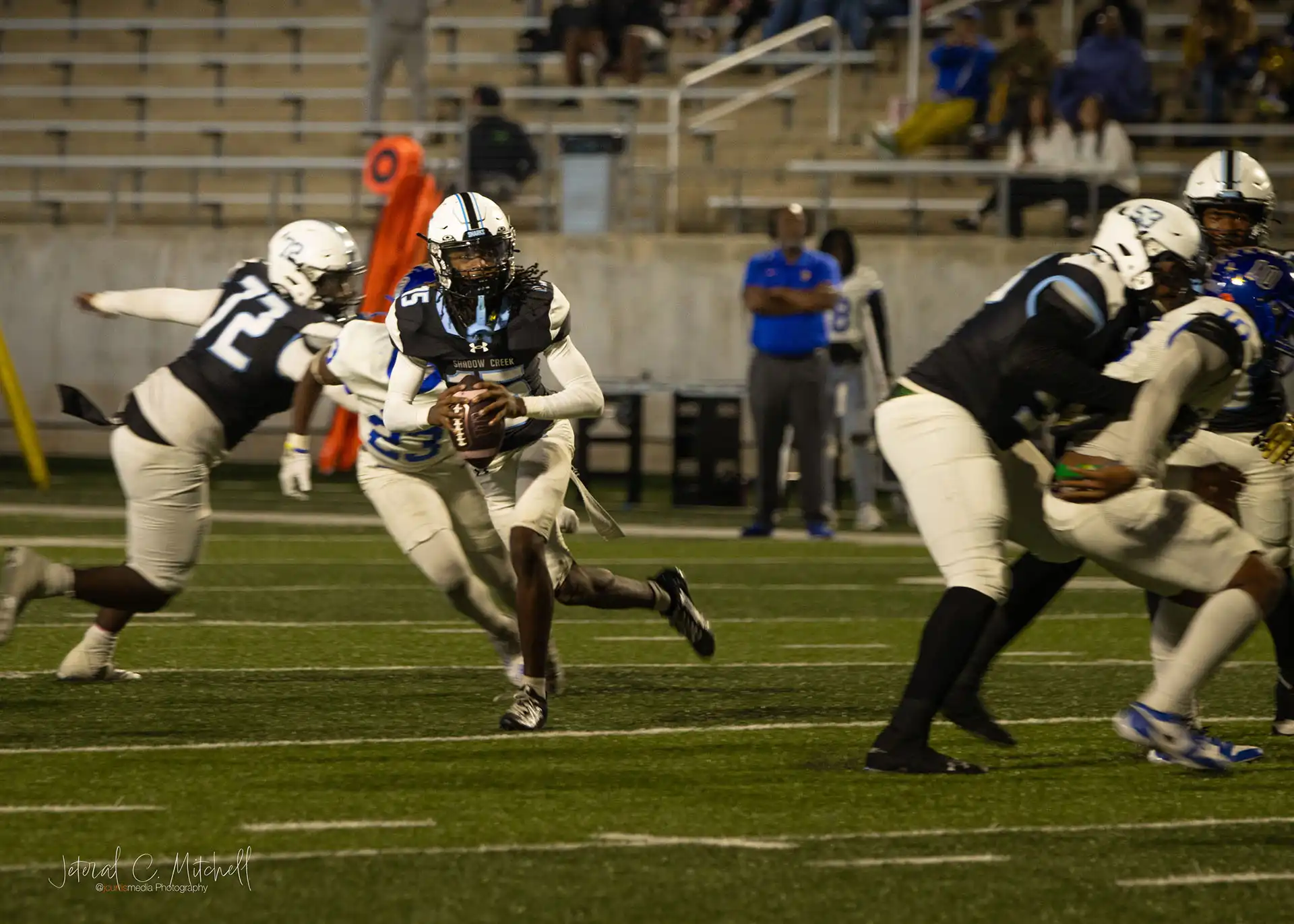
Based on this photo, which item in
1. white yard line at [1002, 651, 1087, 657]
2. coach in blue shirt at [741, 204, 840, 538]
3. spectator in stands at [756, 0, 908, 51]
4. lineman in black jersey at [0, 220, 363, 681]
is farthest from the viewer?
spectator in stands at [756, 0, 908, 51]

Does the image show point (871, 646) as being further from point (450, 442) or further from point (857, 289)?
point (857, 289)

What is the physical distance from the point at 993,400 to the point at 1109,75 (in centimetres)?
1237

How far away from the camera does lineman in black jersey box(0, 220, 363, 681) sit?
692 cm

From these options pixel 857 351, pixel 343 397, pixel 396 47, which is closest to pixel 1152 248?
pixel 343 397

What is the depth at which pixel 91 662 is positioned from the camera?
7152 millimetres

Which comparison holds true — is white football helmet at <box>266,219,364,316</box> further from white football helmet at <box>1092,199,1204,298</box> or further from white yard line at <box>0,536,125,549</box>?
white yard line at <box>0,536,125,549</box>

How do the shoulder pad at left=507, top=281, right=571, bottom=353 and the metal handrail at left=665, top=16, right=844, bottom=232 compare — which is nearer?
the shoulder pad at left=507, top=281, right=571, bottom=353

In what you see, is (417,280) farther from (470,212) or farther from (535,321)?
(535,321)

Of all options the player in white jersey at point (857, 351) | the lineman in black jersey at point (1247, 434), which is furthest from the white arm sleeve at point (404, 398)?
the player in white jersey at point (857, 351)

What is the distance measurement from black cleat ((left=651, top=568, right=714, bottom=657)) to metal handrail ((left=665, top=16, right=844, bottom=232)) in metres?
11.0

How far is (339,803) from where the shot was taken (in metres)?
5.12

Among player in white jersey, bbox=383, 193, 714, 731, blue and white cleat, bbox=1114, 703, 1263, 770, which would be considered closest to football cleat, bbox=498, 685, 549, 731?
player in white jersey, bbox=383, 193, 714, 731

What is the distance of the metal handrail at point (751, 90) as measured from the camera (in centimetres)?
1809

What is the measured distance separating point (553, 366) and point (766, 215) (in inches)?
458
